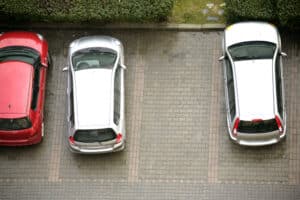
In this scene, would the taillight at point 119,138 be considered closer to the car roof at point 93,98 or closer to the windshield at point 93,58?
the car roof at point 93,98

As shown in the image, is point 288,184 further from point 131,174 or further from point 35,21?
point 35,21

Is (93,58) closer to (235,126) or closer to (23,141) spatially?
(23,141)

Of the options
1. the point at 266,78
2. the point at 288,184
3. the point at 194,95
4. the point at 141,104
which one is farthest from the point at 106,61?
the point at 288,184

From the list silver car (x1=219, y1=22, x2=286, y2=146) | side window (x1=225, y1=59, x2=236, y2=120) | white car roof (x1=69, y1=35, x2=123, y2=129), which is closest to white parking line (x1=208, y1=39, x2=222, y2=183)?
silver car (x1=219, y1=22, x2=286, y2=146)

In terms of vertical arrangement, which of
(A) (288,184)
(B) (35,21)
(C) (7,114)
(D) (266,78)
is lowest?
(A) (288,184)

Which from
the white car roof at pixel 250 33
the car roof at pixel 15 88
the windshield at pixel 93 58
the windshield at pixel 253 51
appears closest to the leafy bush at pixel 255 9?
the white car roof at pixel 250 33

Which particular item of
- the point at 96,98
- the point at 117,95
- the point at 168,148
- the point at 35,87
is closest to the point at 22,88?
the point at 35,87

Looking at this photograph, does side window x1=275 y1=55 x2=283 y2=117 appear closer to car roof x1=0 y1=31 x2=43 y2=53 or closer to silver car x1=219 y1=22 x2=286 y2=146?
silver car x1=219 y1=22 x2=286 y2=146
